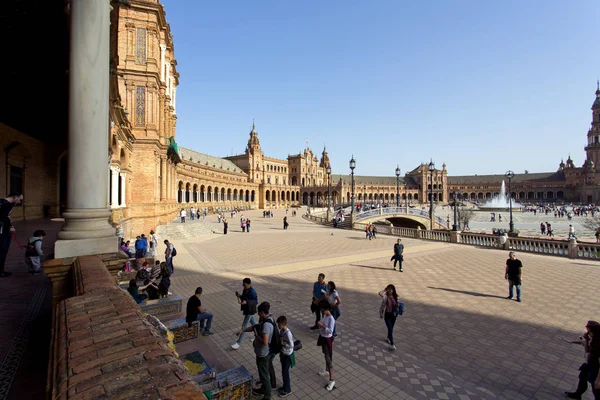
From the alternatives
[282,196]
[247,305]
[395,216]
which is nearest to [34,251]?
[247,305]

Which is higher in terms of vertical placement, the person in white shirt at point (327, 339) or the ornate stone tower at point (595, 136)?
the ornate stone tower at point (595, 136)

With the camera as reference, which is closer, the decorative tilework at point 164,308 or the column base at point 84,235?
the column base at point 84,235

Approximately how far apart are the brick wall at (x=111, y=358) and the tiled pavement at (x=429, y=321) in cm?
396

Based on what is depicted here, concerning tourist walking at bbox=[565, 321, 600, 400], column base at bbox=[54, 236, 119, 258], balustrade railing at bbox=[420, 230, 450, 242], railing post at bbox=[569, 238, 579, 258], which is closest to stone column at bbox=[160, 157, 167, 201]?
balustrade railing at bbox=[420, 230, 450, 242]

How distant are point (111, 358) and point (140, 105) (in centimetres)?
2528

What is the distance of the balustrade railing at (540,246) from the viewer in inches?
717

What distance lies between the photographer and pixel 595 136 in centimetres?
12512

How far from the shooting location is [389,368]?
6.12 meters

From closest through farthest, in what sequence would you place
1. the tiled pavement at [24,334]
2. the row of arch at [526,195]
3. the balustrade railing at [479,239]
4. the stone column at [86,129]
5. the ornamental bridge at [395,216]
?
1. the tiled pavement at [24,334]
2. the stone column at [86,129]
3. the balustrade railing at [479,239]
4. the ornamental bridge at [395,216]
5. the row of arch at [526,195]

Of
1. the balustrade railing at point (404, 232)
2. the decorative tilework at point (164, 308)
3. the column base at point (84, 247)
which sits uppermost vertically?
the column base at point (84, 247)

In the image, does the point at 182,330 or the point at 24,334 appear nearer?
the point at 24,334

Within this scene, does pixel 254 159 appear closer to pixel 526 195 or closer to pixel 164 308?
pixel 164 308

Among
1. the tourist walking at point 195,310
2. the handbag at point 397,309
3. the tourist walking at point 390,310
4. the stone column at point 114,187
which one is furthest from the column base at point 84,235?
the stone column at point 114,187

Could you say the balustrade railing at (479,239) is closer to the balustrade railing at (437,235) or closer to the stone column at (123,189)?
the balustrade railing at (437,235)
